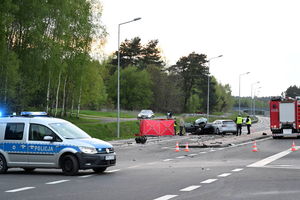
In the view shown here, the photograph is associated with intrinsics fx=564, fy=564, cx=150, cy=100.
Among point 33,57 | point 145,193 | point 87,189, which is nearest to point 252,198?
point 145,193

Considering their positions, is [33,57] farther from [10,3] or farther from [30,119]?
[30,119]

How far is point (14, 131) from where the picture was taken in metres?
16.0

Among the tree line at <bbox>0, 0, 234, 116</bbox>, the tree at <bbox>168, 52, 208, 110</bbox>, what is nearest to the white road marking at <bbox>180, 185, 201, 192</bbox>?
the tree line at <bbox>0, 0, 234, 116</bbox>

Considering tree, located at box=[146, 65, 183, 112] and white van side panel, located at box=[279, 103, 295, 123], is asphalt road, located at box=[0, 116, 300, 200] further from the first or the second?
tree, located at box=[146, 65, 183, 112]

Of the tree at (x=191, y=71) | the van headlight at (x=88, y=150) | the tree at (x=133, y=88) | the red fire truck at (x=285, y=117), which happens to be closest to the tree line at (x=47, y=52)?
the red fire truck at (x=285, y=117)

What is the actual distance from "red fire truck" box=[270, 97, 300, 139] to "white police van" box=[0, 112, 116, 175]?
25.5 metres

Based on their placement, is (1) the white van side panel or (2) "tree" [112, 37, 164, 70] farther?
(2) "tree" [112, 37, 164, 70]

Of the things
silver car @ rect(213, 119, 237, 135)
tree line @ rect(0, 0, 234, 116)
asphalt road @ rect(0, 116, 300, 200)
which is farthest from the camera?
silver car @ rect(213, 119, 237, 135)

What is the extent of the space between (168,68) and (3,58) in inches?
3543

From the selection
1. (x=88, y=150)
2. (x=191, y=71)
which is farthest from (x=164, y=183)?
(x=191, y=71)

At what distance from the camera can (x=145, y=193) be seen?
11.2m

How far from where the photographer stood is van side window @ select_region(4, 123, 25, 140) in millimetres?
15863

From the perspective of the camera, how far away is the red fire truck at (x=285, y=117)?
38.8 meters

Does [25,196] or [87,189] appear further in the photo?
[87,189]
